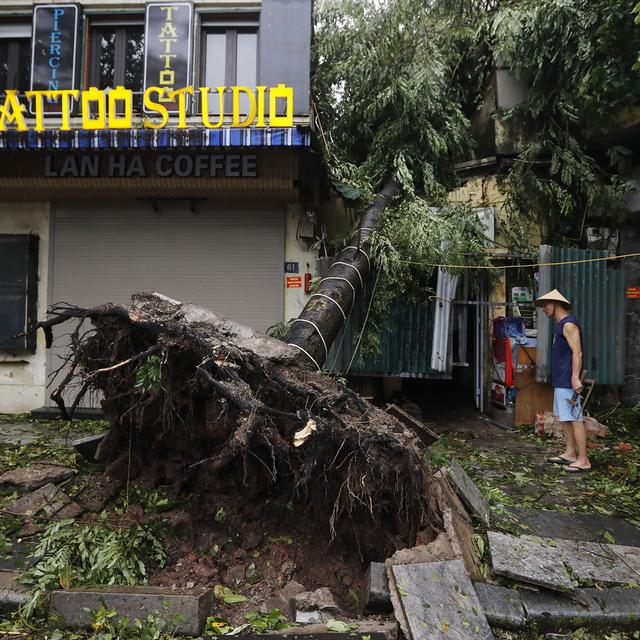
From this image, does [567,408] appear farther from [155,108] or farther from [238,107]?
[155,108]

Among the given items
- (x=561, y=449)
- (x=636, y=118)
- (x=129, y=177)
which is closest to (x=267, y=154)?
(x=129, y=177)

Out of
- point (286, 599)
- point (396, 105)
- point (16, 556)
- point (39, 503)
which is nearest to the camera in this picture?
point (286, 599)

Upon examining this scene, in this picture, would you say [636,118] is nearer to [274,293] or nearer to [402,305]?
[402,305]

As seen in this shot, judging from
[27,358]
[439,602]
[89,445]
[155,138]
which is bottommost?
[439,602]

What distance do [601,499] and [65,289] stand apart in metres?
8.17

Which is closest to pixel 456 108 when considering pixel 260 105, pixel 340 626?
pixel 260 105

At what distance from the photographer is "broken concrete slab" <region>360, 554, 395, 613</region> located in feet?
9.59

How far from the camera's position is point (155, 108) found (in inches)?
263

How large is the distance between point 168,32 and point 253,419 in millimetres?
6832

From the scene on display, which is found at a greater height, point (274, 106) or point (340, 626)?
point (274, 106)

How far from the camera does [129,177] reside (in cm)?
722

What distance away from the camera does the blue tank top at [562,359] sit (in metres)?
5.46

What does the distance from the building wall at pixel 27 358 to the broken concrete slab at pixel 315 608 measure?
667 centimetres

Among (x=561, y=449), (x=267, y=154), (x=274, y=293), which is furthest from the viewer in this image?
(x=274, y=293)
